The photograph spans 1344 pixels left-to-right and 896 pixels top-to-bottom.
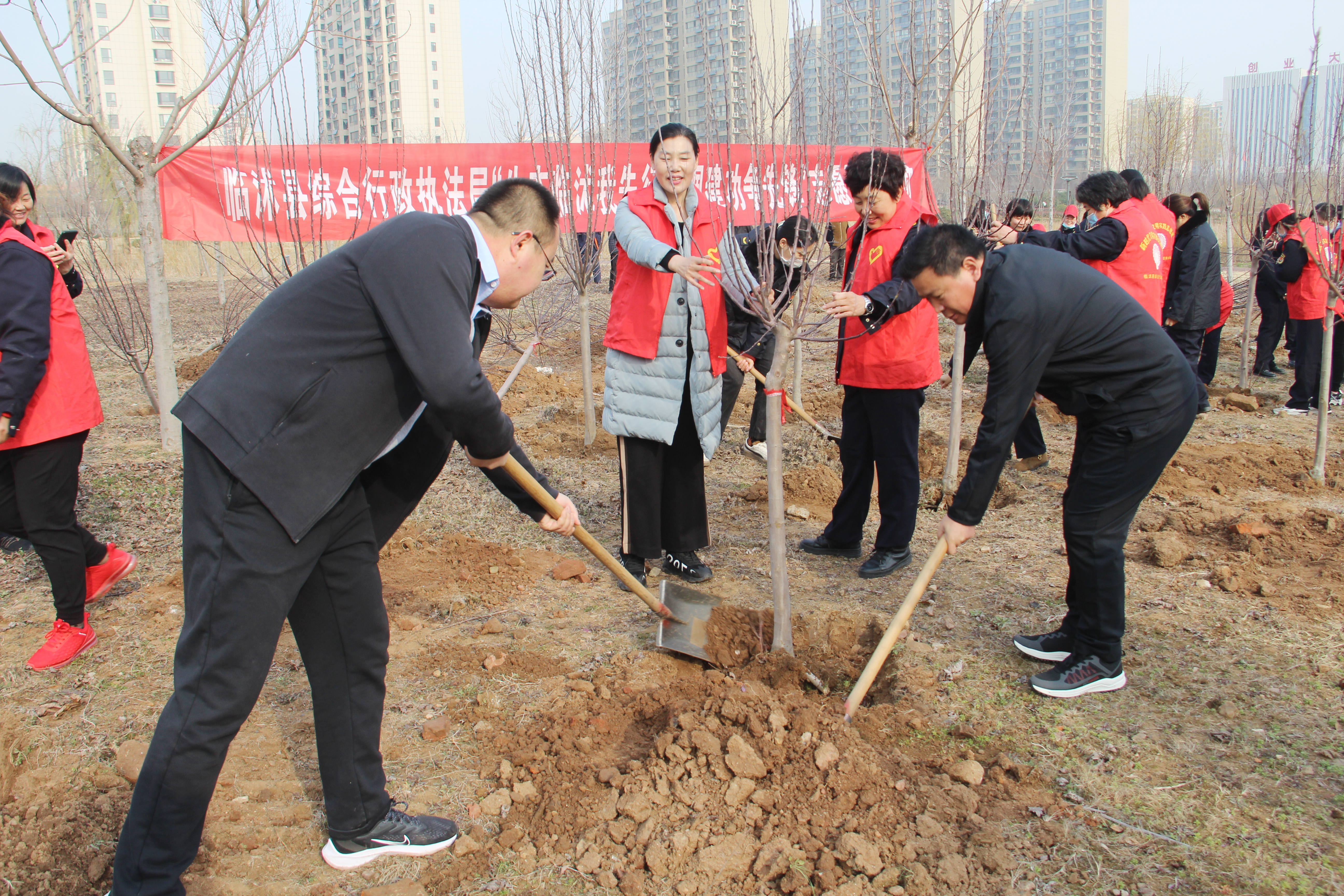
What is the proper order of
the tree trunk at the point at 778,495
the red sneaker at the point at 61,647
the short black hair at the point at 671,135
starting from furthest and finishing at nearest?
the short black hair at the point at 671,135, the red sneaker at the point at 61,647, the tree trunk at the point at 778,495

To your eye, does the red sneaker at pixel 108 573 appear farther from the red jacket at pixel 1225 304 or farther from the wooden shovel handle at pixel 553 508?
the red jacket at pixel 1225 304

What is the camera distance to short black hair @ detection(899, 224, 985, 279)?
263cm

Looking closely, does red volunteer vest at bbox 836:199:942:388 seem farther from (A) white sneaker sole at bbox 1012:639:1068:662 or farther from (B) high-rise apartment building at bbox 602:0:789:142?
(A) white sneaker sole at bbox 1012:639:1068:662

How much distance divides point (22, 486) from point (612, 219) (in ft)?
16.6

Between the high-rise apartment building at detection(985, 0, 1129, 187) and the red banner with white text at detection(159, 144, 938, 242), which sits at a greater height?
the high-rise apartment building at detection(985, 0, 1129, 187)

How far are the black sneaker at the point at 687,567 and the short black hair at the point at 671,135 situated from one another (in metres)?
1.83

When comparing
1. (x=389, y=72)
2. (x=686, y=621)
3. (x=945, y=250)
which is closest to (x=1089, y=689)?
(x=686, y=621)

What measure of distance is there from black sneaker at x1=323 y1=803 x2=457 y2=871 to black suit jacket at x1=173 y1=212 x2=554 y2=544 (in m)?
0.92

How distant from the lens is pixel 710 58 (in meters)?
3.33

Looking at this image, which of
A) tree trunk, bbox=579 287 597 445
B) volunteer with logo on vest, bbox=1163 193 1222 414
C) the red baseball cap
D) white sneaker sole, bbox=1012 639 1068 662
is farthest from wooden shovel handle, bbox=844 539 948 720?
the red baseball cap

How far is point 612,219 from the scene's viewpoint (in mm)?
7309

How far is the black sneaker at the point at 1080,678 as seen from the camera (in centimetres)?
289

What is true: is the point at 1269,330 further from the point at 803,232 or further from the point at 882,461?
the point at 803,232

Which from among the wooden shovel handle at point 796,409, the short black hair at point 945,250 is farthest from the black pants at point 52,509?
the wooden shovel handle at point 796,409
